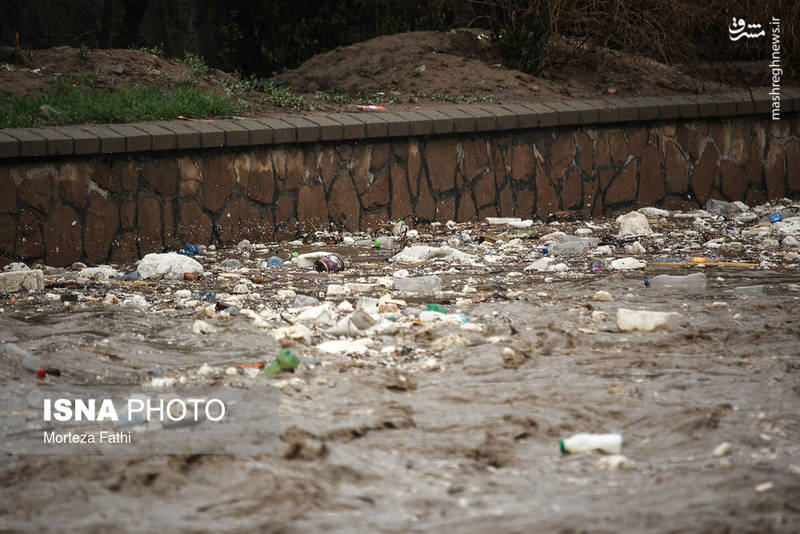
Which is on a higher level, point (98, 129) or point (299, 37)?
point (299, 37)

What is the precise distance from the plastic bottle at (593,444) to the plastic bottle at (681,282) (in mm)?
2409

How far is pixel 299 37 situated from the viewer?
11.3 meters

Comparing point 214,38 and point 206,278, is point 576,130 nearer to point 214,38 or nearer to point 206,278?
point 206,278

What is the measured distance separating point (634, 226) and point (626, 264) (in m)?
1.47

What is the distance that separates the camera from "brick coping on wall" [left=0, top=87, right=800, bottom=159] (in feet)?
18.9

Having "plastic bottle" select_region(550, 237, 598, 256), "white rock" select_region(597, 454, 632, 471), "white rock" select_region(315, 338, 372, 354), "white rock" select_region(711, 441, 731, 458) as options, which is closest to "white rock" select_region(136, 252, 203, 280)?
"white rock" select_region(315, 338, 372, 354)

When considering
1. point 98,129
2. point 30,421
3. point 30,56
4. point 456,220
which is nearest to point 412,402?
point 30,421

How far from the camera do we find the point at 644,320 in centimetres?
405

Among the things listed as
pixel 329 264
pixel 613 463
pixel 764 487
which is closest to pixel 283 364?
pixel 613 463

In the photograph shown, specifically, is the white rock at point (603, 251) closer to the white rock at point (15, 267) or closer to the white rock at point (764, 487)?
the white rock at point (15, 267)

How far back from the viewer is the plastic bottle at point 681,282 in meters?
5.01

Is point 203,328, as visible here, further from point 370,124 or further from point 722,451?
point 370,124

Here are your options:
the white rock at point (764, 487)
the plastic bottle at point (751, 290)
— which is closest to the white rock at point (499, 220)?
the plastic bottle at point (751, 290)

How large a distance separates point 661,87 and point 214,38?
18.8ft
